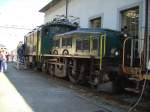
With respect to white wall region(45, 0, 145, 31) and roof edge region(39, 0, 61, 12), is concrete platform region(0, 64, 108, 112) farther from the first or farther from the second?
roof edge region(39, 0, 61, 12)

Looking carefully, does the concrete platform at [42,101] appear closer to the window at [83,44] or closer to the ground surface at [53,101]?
the ground surface at [53,101]

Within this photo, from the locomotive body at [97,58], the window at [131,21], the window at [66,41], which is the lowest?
the locomotive body at [97,58]

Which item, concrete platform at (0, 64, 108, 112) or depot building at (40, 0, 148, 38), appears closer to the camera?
concrete platform at (0, 64, 108, 112)

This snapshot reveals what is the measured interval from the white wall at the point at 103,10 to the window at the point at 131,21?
0.81 ft

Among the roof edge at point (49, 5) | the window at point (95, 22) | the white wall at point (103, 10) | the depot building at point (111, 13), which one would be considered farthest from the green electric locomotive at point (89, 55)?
the roof edge at point (49, 5)

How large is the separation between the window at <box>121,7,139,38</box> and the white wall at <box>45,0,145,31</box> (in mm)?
246

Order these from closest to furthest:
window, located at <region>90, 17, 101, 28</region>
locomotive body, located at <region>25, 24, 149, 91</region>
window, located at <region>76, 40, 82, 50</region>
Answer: locomotive body, located at <region>25, 24, 149, 91</region> < window, located at <region>76, 40, 82, 50</region> < window, located at <region>90, 17, 101, 28</region>

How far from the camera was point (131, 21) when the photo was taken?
17766mm

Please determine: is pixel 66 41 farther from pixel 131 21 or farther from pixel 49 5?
pixel 49 5

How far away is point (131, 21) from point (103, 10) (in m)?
3.41

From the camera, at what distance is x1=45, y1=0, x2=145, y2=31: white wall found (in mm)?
17873

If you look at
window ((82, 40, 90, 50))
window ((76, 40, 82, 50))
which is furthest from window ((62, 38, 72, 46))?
window ((82, 40, 90, 50))

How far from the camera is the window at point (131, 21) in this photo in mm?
17219

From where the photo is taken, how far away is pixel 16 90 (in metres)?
13.9
